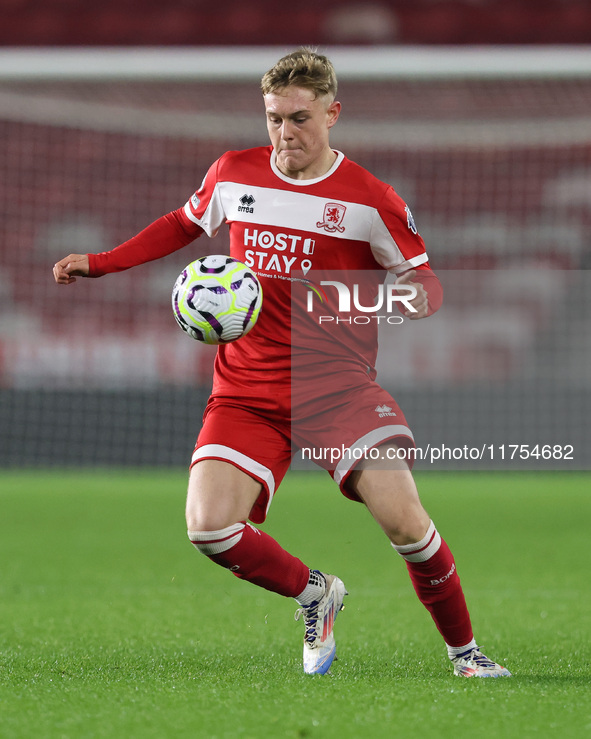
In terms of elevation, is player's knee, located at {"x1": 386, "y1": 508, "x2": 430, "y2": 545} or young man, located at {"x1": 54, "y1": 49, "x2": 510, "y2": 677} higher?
young man, located at {"x1": 54, "y1": 49, "x2": 510, "y2": 677}

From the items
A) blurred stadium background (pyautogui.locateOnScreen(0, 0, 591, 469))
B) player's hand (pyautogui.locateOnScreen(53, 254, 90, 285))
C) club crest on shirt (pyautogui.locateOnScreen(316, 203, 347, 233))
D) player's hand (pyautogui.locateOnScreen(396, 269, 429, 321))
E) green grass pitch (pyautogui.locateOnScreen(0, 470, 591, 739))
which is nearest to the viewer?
green grass pitch (pyautogui.locateOnScreen(0, 470, 591, 739))

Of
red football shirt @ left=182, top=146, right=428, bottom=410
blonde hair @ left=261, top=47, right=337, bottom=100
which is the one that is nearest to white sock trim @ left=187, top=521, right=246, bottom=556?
red football shirt @ left=182, top=146, right=428, bottom=410

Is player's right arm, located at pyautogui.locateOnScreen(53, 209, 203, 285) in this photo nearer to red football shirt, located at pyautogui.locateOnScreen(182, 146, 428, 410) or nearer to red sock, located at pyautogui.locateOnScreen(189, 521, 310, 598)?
red football shirt, located at pyautogui.locateOnScreen(182, 146, 428, 410)

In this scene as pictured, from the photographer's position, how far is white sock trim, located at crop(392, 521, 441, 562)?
325 centimetres

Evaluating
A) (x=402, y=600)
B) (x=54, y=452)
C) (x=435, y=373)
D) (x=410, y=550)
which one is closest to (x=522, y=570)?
(x=402, y=600)

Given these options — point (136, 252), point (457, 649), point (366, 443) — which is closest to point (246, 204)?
point (136, 252)

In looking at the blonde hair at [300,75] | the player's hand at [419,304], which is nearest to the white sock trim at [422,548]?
the player's hand at [419,304]

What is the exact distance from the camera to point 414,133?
1024cm

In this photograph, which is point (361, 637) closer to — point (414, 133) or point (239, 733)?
point (239, 733)

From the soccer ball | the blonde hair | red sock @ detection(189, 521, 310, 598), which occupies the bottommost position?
red sock @ detection(189, 521, 310, 598)

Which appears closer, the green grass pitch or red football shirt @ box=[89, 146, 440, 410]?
the green grass pitch

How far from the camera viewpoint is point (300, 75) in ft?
11.2

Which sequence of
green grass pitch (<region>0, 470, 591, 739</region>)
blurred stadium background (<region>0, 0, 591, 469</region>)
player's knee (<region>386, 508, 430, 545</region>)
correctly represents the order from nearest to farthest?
green grass pitch (<region>0, 470, 591, 739</region>), player's knee (<region>386, 508, 430, 545</region>), blurred stadium background (<region>0, 0, 591, 469</region>)

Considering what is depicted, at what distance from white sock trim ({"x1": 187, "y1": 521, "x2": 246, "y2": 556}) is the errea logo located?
1051 millimetres
